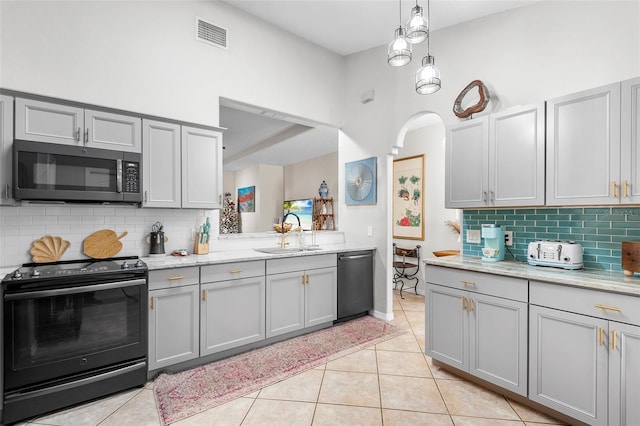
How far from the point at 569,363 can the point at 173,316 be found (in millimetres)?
2727

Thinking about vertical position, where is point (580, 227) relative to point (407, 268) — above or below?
above

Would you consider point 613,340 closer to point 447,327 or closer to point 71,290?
point 447,327

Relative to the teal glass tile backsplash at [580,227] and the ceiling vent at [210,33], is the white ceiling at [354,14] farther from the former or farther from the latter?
the teal glass tile backsplash at [580,227]

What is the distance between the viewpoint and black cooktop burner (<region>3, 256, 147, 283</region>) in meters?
1.98

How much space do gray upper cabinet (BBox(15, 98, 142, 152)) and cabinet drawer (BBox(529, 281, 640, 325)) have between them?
3153 millimetres

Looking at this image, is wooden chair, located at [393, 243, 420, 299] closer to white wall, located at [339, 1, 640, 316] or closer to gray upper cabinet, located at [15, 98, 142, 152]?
white wall, located at [339, 1, 640, 316]

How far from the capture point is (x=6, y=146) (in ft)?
6.93

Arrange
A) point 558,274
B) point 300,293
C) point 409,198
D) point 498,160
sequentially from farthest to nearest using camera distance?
1. point 409,198
2. point 300,293
3. point 498,160
4. point 558,274

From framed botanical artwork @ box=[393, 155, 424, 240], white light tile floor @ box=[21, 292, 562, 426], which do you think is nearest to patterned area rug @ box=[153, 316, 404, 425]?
white light tile floor @ box=[21, 292, 562, 426]

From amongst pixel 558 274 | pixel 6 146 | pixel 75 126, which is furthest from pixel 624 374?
pixel 6 146

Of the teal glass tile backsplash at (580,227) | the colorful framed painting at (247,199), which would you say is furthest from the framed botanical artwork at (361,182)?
the colorful framed painting at (247,199)

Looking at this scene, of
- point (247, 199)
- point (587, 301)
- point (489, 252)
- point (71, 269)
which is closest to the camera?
point (587, 301)

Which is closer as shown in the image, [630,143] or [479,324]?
[630,143]

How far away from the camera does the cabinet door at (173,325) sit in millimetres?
2408
